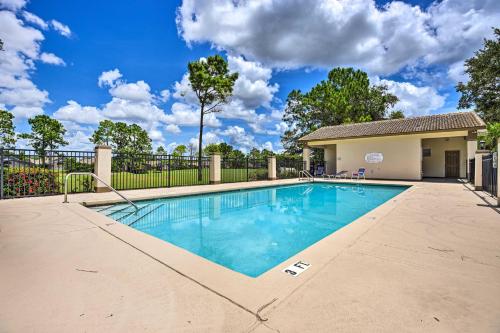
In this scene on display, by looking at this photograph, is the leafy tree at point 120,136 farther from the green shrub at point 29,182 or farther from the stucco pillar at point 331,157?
the green shrub at point 29,182

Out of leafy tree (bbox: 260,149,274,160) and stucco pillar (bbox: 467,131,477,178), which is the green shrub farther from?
leafy tree (bbox: 260,149,274,160)

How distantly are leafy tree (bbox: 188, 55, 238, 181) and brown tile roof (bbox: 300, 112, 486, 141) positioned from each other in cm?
905

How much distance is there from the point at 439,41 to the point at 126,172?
74.6 ft

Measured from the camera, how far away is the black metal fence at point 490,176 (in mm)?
8523

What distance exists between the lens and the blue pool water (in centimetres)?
468

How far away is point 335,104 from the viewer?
31.7m

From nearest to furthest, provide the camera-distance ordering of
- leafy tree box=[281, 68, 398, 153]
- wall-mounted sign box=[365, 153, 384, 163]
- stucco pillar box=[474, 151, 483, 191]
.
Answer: stucco pillar box=[474, 151, 483, 191], wall-mounted sign box=[365, 153, 384, 163], leafy tree box=[281, 68, 398, 153]

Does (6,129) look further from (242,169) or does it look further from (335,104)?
(335,104)

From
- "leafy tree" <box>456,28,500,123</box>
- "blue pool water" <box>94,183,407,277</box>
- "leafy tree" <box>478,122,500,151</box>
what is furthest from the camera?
"leafy tree" <box>456,28,500,123</box>

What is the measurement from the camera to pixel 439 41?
17469 mm

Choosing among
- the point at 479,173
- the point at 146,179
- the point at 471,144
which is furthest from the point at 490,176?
the point at 146,179

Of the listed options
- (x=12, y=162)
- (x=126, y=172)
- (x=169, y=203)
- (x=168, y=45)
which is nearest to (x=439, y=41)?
(x=168, y=45)

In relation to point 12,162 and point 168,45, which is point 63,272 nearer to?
point 12,162

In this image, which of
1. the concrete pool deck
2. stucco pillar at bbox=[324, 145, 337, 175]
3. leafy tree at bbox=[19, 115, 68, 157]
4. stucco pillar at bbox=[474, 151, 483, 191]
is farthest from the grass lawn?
leafy tree at bbox=[19, 115, 68, 157]
